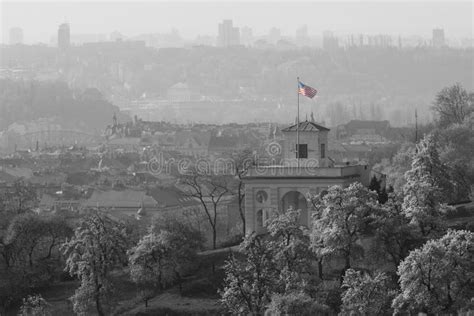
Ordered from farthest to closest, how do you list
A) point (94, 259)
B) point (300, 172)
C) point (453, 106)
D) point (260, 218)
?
point (453, 106)
point (260, 218)
point (300, 172)
point (94, 259)

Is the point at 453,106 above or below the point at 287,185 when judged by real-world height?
above

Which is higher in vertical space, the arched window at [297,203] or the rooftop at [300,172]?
the rooftop at [300,172]

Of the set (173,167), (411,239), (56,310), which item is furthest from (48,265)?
(173,167)

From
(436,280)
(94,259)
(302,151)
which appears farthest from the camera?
(302,151)

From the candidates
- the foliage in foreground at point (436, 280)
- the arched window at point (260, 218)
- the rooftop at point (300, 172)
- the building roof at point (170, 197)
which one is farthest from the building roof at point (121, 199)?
the foliage in foreground at point (436, 280)

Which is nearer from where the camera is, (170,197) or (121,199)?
(121,199)

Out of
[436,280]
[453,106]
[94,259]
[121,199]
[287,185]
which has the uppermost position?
[453,106]

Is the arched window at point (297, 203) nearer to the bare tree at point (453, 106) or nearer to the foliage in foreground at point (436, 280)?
the foliage in foreground at point (436, 280)

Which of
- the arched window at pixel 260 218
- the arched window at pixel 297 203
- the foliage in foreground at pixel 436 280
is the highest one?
the arched window at pixel 297 203

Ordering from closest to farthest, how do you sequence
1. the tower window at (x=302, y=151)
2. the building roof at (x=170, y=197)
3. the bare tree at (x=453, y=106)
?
1. the tower window at (x=302, y=151)
2. the bare tree at (x=453, y=106)
3. the building roof at (x=170, y=197)

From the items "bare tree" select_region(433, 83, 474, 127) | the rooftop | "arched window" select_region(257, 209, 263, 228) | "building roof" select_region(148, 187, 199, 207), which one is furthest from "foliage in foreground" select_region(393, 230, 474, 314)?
"building roof" select_region(148, 187, 199, 207)

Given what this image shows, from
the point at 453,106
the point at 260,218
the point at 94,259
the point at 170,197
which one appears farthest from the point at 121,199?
the point at 94,259

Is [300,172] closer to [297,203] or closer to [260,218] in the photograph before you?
[297,203]
